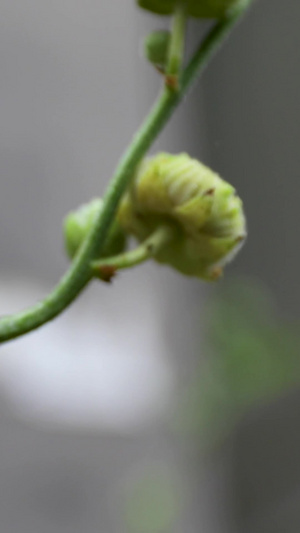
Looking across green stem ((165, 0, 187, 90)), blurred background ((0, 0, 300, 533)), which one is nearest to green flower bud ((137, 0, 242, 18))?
green stem ((165, 0, 187, 90))

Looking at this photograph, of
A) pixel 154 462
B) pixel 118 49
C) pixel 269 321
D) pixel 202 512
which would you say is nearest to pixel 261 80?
pixel 118 49

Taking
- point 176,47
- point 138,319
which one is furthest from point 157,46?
point 138,319

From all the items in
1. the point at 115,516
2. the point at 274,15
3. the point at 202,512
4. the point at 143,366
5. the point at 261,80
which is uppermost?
the point at 274,15

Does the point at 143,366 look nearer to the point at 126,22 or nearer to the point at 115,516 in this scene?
the point at 115,516

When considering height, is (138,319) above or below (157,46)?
below

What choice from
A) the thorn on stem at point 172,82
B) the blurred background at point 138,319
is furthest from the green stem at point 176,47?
the blurred background at point 138,319

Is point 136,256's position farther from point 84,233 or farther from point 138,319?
point 138,319

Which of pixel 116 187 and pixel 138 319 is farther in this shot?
pixel 138 319

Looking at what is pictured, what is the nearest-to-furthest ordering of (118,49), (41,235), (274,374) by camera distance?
(274,374) → (41,235) → (118,49)

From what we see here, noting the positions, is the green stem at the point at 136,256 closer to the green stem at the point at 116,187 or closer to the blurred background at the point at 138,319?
the green stem at the point at 116,187
